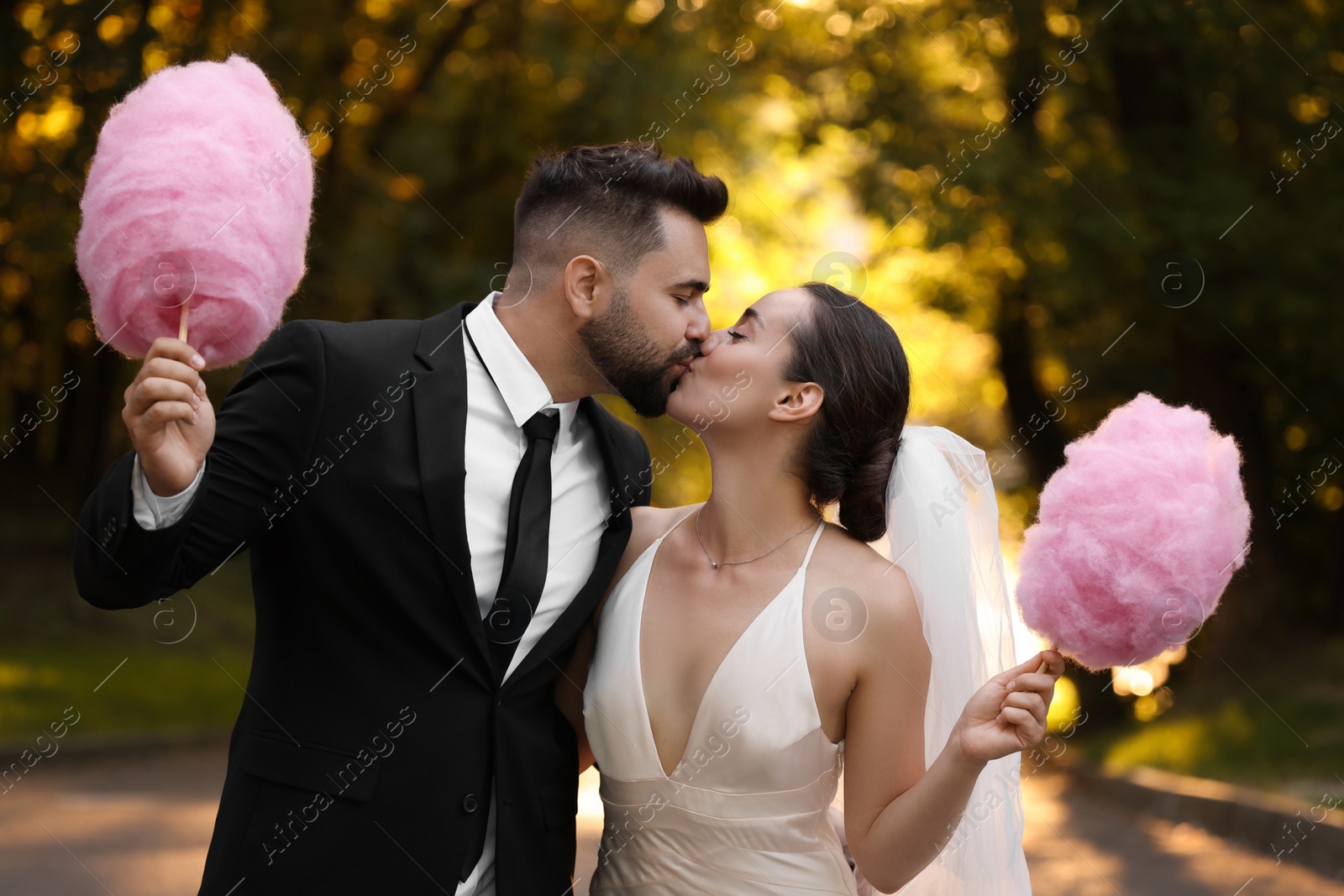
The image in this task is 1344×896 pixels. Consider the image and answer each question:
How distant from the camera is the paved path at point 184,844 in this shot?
23.7 ft

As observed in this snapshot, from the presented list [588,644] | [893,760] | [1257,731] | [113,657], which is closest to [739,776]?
[893,760]

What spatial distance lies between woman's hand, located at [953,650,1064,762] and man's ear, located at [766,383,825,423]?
0.88 m

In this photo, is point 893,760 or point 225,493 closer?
point 225,493

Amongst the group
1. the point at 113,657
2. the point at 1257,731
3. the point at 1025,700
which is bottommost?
the point at 113,657

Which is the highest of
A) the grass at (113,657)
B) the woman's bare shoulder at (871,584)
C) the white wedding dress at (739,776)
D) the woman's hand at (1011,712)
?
the woman's hand at (1011,712)

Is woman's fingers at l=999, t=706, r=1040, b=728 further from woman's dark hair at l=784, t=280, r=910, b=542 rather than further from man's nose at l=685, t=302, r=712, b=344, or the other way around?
man's nose at l=685, t=302, r=712, b=344

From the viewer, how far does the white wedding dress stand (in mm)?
2986

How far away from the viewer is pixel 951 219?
34.4 ft

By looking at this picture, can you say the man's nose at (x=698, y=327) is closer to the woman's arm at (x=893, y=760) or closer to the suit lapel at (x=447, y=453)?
the suit lapel at (x=447, y=453)

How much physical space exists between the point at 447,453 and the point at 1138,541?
1459 mm

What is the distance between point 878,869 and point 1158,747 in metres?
9.26

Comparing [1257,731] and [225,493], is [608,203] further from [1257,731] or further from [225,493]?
[1257,731]

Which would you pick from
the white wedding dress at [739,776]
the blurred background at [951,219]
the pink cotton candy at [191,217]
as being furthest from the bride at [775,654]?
the blurred background at [951,219]

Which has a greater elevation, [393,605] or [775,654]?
[393,605]
